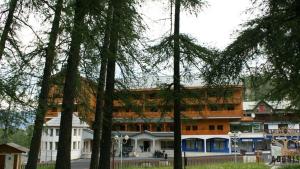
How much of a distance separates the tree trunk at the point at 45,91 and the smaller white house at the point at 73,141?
33735 mm

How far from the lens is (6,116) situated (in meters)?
9.08

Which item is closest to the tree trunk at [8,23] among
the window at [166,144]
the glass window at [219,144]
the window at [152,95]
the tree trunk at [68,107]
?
the tree trunk at [68,107]

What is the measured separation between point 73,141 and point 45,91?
141 ft

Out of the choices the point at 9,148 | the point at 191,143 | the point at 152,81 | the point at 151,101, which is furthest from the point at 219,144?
the point at 152,81

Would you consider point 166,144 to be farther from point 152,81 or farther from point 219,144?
point 152,81

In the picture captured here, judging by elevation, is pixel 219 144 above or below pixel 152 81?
below

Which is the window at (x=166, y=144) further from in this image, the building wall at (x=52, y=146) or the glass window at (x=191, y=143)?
the building wall at (x=52, y=146)

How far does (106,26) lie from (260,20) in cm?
375

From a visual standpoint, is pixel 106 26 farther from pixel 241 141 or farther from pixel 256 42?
pixel 241 141

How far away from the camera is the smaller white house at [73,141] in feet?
168

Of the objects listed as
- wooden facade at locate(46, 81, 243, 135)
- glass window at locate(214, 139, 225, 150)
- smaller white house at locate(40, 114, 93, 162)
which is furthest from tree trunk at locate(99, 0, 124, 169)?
glass window at locate(214, 139, 225, 150)

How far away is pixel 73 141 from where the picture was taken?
54.7 metres

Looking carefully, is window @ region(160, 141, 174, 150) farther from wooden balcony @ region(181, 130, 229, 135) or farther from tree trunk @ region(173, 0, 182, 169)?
tree trunk @ region(173, 0, 182, 169)

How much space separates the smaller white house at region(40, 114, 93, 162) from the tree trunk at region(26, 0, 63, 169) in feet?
111
